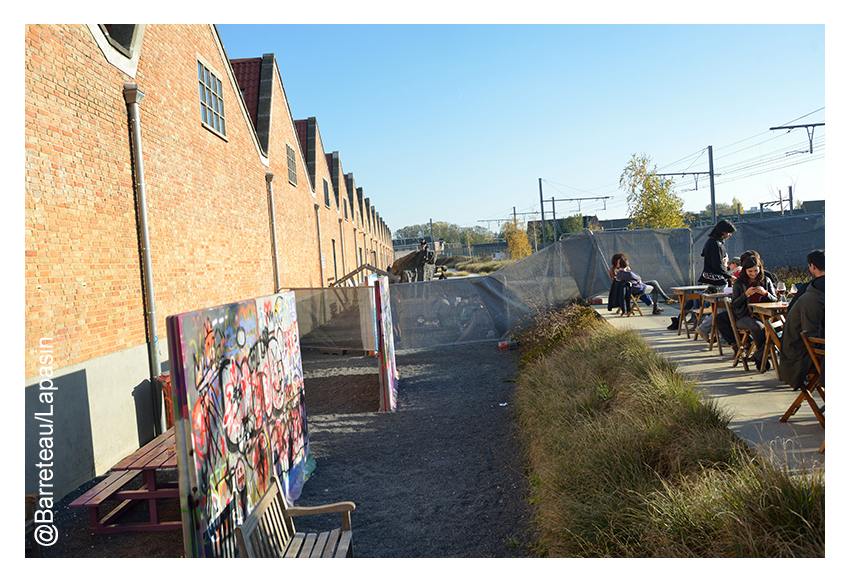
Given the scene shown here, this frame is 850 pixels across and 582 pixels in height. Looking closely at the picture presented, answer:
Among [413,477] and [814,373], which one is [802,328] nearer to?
[814,373]

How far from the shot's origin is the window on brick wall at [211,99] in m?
9.67

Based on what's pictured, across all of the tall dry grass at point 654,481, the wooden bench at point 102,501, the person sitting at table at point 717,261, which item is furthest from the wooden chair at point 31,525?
the person sitting at table at point 717,261

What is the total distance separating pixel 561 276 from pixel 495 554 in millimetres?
10919

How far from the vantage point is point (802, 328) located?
4.50m

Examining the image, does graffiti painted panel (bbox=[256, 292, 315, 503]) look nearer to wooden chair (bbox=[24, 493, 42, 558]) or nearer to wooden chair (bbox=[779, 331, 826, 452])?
wooden chair (bbox=[24, 493, 42, 558])

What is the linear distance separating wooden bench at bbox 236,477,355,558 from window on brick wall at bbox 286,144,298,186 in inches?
548

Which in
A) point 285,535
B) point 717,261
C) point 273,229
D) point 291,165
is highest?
point 291,165

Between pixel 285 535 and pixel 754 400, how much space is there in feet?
15.5

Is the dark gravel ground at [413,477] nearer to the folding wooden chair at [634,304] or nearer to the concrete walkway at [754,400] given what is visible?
the concrete walkway at [754,400]

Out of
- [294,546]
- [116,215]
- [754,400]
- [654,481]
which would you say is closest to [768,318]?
[754,400]

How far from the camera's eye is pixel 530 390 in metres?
7.30

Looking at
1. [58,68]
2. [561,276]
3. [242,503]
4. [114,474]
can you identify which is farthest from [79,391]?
[561,276]

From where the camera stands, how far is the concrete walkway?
13.1ft

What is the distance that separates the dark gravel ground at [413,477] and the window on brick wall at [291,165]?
872 cm
